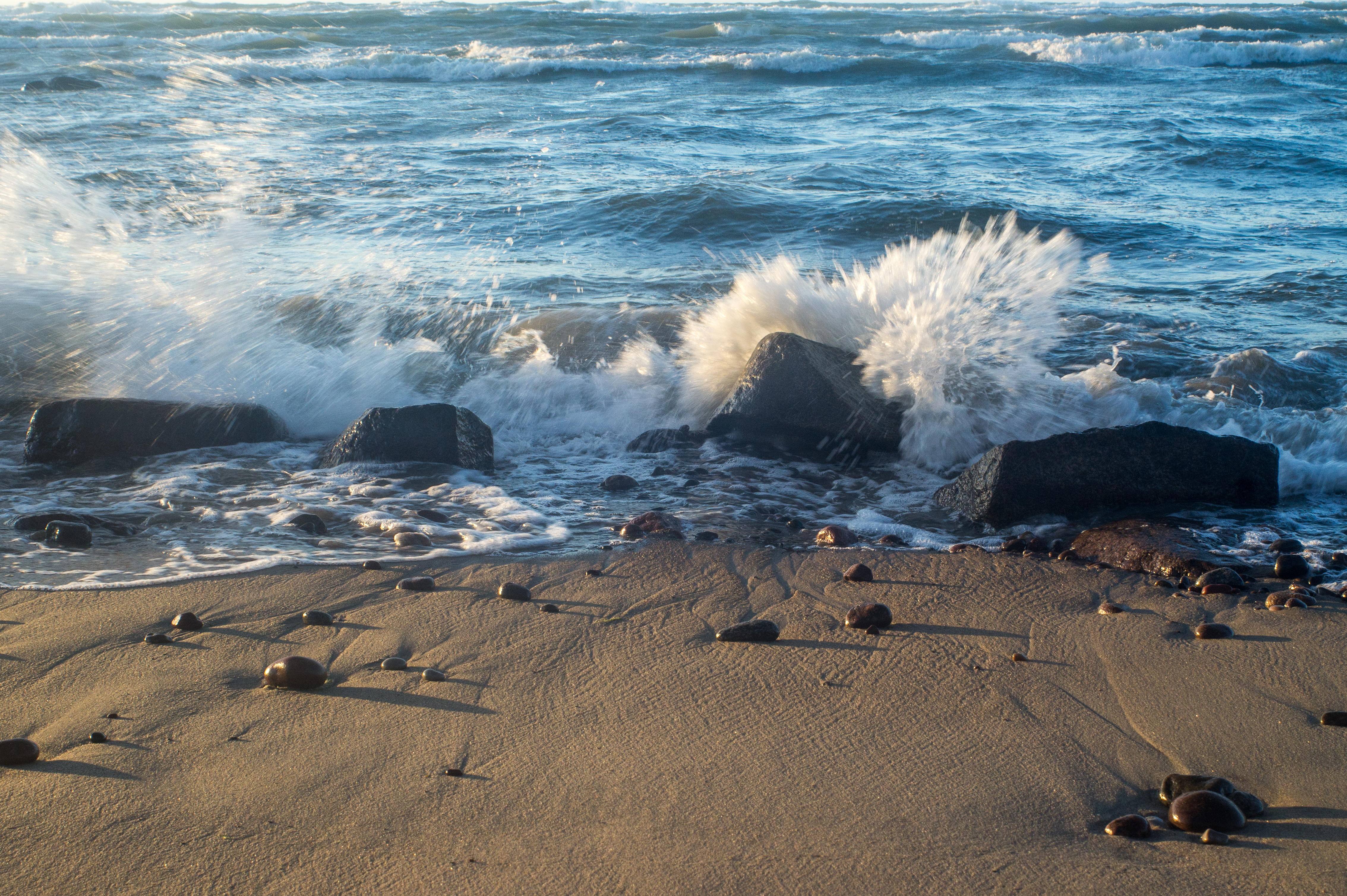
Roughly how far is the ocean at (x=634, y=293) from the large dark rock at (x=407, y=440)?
0.10 metres

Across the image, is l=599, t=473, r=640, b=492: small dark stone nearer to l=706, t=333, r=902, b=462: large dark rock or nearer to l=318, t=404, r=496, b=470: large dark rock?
l=318, t=404, r=496, b=470: large dark rock

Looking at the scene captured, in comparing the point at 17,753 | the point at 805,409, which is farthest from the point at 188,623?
the point at 805,409

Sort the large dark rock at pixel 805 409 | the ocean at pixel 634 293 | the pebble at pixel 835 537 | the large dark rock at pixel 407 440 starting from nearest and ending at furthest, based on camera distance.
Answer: the pebble at pixel 835 537
the ocean at pixel 634 293
the large dark rock at pixel 407 440
the large dark rock at pixel 805 409

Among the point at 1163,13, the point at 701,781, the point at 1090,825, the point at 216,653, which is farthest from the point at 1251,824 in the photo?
the point at 1163,13

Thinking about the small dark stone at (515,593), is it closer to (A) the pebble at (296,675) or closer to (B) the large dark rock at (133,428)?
(A) the pebble at (296,675)

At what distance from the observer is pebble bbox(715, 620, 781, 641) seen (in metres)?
2.61

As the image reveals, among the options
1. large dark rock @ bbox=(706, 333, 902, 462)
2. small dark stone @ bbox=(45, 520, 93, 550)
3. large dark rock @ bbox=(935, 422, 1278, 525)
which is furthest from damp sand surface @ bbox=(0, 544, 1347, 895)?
large dark rock @ bbox=(706, 333, 902, 462)

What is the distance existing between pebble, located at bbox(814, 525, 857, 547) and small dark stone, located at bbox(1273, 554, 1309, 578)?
55.8 inches

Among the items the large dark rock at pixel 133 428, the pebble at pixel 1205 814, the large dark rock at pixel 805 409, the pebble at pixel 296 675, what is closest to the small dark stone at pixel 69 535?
the large dark rock at pixel 133 428

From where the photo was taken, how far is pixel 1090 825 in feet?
6.05

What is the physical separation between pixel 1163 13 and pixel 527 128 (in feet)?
91.7

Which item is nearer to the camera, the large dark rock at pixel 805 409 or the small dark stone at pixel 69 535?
the small dark stone at pixel 69 535

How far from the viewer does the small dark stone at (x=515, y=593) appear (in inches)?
114

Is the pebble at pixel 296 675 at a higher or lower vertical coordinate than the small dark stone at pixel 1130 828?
higher
